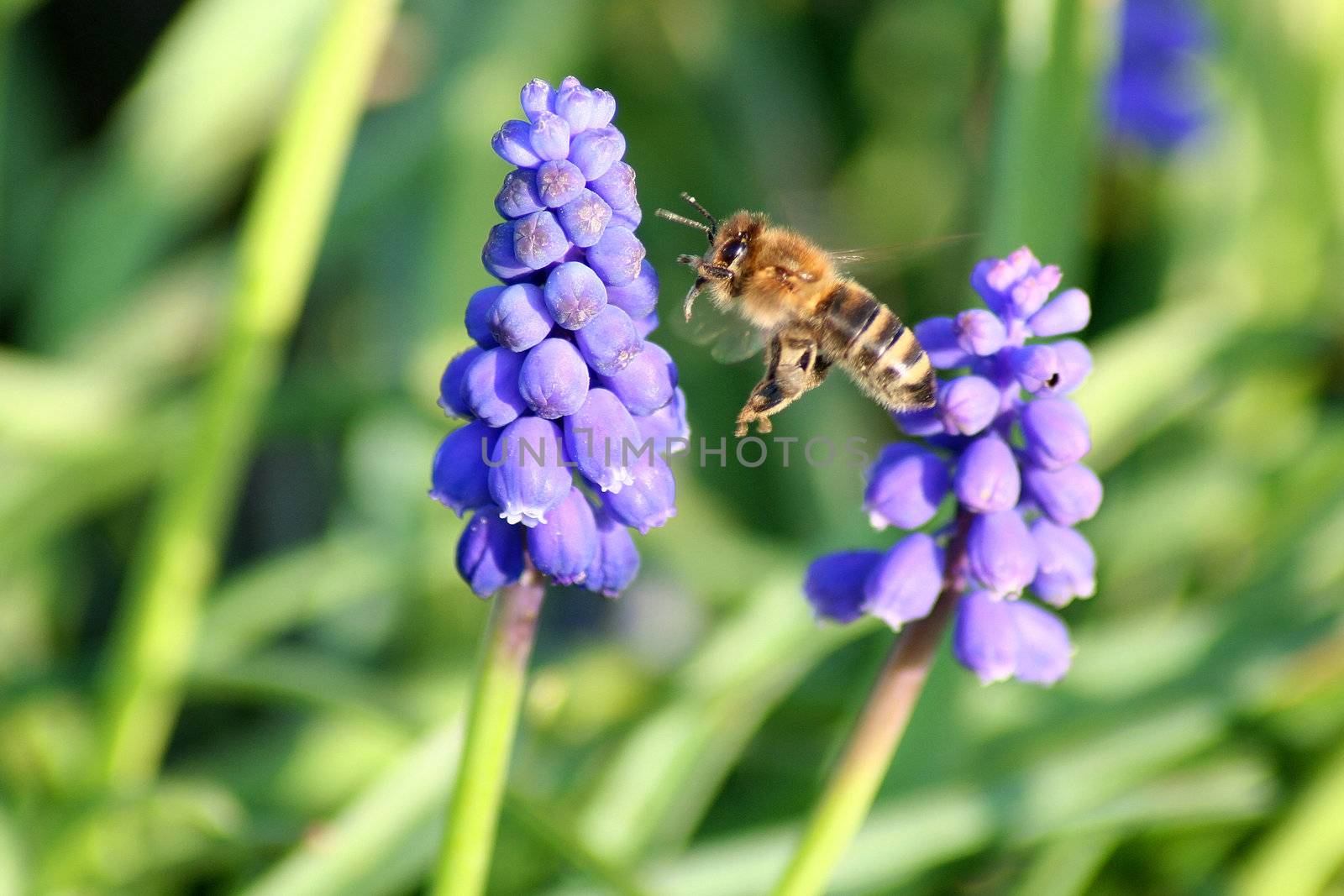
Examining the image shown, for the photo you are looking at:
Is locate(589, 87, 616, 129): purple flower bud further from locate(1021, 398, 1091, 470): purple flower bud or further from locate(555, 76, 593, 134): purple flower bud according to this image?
locate(1021, 398, 1091, 470): purple flower bud

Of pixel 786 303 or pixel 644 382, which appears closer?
pixel 644 382

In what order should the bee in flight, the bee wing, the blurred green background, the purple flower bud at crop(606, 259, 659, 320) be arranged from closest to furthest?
the purple flower bud at crop(606, 259, 659, 320)
the bee in flight
the bee wing
the blurred green background

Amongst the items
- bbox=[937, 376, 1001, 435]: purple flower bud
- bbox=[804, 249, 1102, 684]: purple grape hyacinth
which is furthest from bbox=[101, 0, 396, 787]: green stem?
bbox=[937, 376, 1001, 435]: purple flower bud

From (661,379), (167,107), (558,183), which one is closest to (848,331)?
(661,379)

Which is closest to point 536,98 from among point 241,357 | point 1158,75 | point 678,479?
point 241,357

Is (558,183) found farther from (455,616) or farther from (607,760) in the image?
(455,616)

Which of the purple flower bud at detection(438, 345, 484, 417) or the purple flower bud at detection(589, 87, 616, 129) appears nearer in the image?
the purple flower bud at detection(589, 87, 616, 129)

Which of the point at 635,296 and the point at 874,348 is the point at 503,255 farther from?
the point at 874,348
